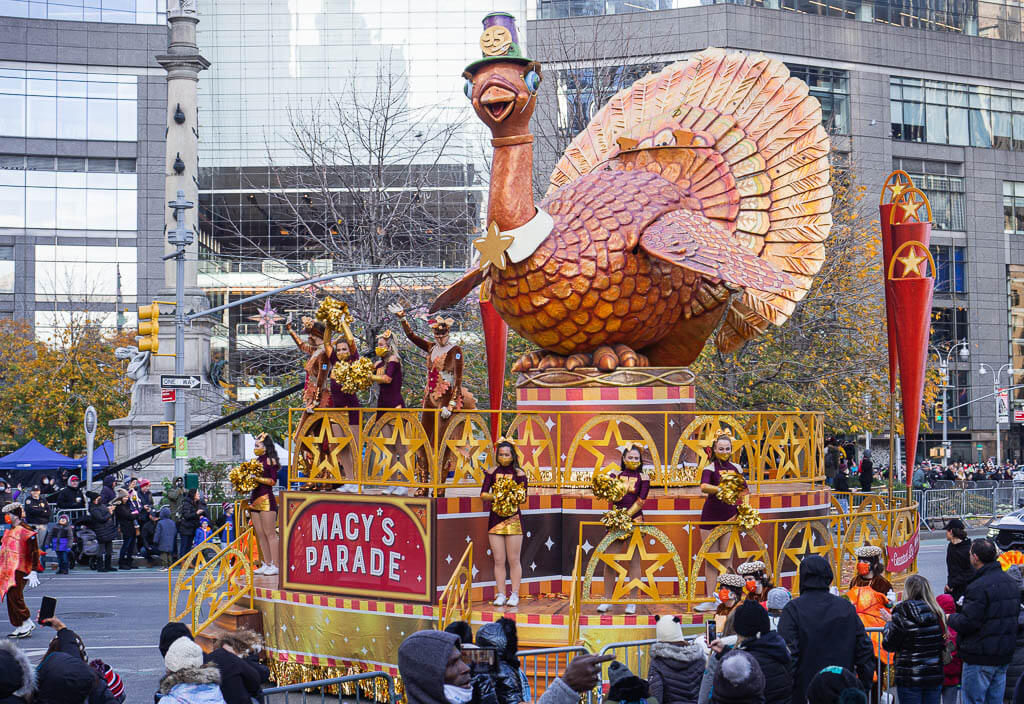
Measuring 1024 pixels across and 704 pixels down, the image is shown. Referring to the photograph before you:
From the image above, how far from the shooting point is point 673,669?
23.9 feet

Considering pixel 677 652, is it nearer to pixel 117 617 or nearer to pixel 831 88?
pixel 117 617

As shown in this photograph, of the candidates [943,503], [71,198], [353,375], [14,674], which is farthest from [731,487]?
[71,198]

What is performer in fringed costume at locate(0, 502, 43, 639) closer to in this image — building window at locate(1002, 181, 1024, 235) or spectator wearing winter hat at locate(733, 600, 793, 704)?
spectator wearing winter hat at locate(733, 600, 793, 704)

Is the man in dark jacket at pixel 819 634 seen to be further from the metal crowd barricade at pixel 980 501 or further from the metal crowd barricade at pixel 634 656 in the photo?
the metal crowd barricade at pixel 980 501

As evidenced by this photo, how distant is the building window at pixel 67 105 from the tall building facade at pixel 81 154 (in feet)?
0.16

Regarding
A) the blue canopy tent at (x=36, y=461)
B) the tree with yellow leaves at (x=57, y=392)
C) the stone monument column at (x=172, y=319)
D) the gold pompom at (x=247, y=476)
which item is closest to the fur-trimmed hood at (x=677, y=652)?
the gold pompom at (x=247, y=476)

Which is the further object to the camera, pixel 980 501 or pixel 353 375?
pixel 980 501

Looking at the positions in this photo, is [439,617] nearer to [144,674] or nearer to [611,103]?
[144,674]

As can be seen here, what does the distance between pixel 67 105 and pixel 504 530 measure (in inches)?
2171

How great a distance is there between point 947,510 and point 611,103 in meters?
18.6

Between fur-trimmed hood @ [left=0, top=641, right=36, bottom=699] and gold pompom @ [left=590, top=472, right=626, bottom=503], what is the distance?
6.13 meters

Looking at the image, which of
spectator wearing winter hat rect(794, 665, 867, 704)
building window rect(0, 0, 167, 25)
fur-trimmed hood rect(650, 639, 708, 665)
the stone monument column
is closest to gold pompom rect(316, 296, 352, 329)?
fur-trimmed hood rect(650, 639, 708, 665)

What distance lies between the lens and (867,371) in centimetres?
3053

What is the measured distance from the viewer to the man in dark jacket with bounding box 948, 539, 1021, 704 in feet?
29.6
